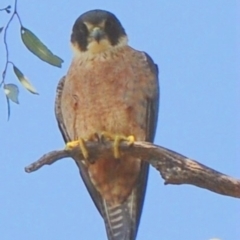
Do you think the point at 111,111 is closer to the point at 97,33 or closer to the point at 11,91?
the point at 97,33

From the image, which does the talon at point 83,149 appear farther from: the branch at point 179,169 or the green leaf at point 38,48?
the green leaf at point 38,48

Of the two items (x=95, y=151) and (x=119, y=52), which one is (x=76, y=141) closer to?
(x=95, y=151)

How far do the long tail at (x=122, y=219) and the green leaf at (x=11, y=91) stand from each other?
1.36 meters

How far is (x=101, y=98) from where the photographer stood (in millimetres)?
4203

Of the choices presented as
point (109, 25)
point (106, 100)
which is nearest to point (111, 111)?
point (106, 100)

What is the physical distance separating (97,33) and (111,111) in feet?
1.80

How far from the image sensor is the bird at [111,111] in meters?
4.20

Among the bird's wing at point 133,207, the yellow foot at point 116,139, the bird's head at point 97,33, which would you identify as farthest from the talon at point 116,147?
the bird's head at point 97,33

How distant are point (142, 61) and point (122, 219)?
2.83 feet

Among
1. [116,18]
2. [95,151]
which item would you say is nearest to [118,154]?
[95,151]

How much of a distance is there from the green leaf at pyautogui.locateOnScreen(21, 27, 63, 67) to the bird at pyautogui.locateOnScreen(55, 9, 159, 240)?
0.76 metres

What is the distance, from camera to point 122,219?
4.31 meters

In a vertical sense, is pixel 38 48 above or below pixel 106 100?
below

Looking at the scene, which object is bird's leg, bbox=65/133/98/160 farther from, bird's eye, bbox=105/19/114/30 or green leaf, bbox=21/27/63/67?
bird's eye, bbox=105/19/114/30
